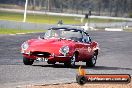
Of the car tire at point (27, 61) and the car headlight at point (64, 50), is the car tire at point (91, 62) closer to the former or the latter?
the car headlight at point (64, 50)

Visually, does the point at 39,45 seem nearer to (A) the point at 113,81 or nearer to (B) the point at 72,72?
(B) the point at 72,72

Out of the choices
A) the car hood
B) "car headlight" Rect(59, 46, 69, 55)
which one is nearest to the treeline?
the car hood

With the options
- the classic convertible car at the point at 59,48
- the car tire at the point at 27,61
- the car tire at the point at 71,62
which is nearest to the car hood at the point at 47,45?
the classic convertible car at the point at 59,48

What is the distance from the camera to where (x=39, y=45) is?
50.2 feet

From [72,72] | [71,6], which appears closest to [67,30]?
[72,72]

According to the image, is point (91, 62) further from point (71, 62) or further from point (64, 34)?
point (71, 62)

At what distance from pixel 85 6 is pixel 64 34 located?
12561 centimetres

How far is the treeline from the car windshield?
106651mm

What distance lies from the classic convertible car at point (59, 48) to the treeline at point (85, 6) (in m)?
107

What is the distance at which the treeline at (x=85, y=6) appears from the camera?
129750 millimetres

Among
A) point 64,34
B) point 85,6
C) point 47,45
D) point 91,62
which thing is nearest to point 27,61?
point 47,45

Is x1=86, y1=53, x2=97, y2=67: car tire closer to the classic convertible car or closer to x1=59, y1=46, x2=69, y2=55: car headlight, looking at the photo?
the classic convertible car

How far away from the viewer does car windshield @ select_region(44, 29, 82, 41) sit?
16.4 metres

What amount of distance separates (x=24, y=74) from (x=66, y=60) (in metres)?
2.75
